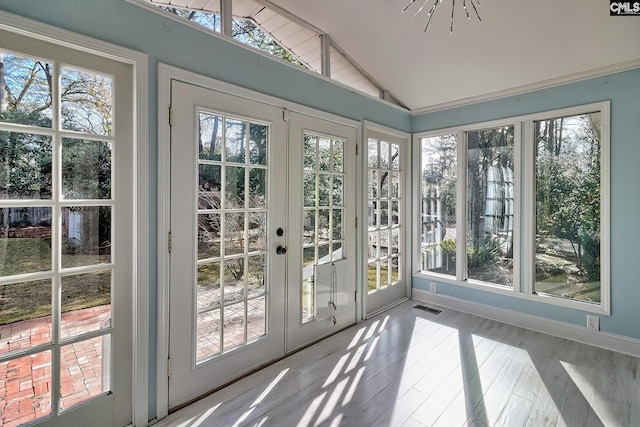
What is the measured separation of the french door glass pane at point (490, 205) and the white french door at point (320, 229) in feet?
4.83

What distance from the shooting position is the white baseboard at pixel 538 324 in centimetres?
260

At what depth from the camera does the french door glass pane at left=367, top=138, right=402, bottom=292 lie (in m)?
3.40

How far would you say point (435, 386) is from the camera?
212 centimetres

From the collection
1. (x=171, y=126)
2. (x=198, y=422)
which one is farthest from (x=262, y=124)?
(x=198, y=422)

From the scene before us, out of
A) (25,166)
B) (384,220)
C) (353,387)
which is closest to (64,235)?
(25,166)

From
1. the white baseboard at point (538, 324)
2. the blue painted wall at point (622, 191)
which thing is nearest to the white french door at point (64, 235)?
the white baseboard at point (538, 324)

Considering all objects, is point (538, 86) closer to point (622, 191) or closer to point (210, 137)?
point (622, 191)

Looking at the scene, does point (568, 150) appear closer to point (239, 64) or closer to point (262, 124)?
point (262, 124)

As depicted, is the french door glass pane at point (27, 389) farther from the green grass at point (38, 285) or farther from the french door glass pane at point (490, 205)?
the french door glass pane at point (490, 205)

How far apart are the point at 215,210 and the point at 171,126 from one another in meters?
0.58

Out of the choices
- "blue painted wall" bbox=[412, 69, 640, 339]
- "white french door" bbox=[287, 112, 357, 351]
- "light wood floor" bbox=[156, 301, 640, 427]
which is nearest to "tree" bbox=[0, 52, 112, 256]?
"white french door" bbox=[287, 112, 357, 351]

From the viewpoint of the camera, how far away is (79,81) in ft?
5.16

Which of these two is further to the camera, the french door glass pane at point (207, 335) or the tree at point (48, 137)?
the french door glass pane at point (207, 335)

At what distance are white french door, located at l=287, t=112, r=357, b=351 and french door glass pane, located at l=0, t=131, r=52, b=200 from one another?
1.50 meters
